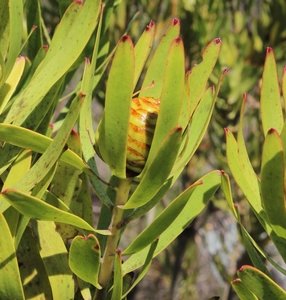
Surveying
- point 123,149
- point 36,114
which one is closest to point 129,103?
point 123,149

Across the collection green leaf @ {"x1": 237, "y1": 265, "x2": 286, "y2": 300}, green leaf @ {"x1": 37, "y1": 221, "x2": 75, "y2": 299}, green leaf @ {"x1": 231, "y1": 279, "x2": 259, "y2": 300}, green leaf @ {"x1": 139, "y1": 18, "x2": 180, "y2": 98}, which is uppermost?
green leaf @ {"x1": 139, "y1": 18, "x2": 180, "y2": 98}

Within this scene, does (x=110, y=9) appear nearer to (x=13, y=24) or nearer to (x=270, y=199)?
(x=13, y=24)

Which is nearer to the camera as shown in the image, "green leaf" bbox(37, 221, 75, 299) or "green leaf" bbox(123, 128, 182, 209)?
"green leaf" bbox(123, 128, 182, 209)

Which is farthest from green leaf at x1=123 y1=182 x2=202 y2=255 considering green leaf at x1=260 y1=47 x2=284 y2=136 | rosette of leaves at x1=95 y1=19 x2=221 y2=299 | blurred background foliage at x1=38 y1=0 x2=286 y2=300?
blurred background foliage at x1=38 y1=0 x2=286 y2=300

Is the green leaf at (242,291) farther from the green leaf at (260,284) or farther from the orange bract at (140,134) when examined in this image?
the orange bract at (140,134)

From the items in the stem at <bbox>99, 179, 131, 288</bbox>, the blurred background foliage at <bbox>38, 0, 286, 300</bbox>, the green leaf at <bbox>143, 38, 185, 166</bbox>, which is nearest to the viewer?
the green leaf at <bbox>143, 38, 185, 166</bbox>

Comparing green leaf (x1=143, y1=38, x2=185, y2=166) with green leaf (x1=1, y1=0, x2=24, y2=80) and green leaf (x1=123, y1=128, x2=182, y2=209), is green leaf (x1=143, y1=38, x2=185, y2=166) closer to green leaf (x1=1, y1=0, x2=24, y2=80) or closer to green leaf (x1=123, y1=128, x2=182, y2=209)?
green leaf (x1=123, y1=128, x2=182, y2=209)
